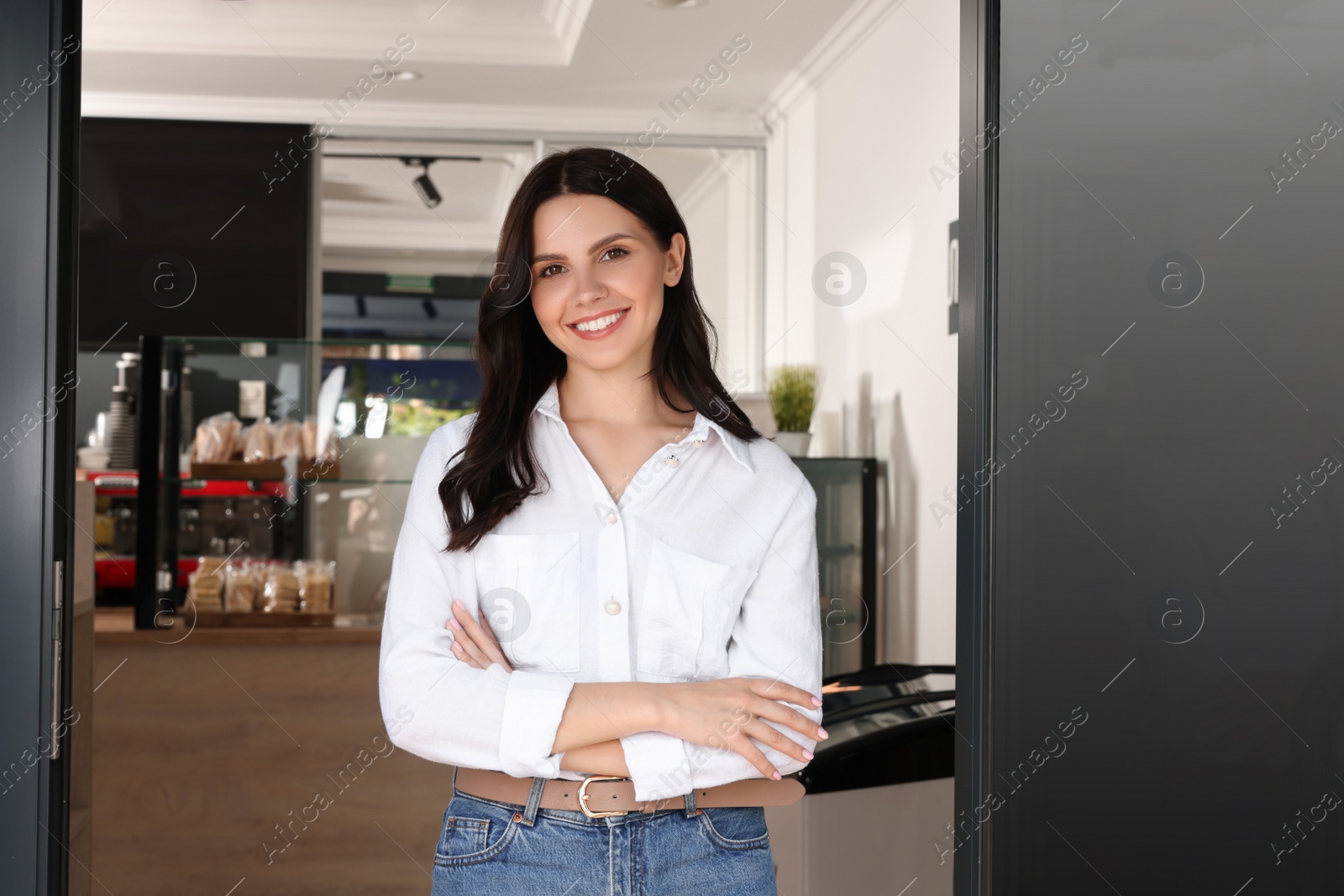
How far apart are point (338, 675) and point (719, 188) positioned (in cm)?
288

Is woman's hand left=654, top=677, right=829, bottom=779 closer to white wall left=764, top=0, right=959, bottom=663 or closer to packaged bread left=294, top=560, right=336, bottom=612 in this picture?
white wall left=764, top=0, right=959, bottom=663

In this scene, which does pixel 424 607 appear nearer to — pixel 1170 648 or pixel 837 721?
pixel 1170 648

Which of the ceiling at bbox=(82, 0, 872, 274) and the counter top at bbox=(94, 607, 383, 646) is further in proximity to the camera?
the ceiling at bbox=(82, 0, 872, 274)

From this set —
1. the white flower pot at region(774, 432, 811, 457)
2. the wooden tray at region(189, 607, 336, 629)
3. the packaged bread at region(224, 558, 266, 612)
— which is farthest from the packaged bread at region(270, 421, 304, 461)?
the white flower pot at region(774, 432, 811, 457)

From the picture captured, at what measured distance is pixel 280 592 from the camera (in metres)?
2.77

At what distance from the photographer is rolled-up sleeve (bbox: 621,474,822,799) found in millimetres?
1083

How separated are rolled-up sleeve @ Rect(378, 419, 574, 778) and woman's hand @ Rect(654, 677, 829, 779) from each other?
10 centimetres

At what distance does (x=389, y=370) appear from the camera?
2775mm

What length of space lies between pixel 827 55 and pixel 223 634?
2.58 meters

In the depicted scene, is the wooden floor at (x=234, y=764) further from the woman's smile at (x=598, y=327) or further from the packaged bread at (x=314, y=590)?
the woman's smile at (x=598, y=327)

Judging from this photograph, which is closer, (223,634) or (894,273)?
(223,634)

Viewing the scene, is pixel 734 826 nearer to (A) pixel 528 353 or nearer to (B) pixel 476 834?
(B) pixel 476 834

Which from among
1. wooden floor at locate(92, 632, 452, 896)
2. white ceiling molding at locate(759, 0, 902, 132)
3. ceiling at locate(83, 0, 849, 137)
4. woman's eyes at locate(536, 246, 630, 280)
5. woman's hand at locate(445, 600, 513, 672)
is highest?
ceiling at locate(83, 0, 849, 137)

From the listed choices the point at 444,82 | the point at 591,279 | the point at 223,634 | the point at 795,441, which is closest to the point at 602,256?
the point at 591,279
